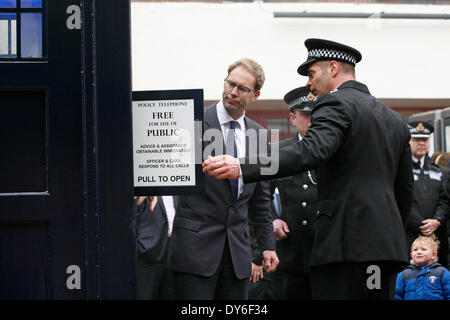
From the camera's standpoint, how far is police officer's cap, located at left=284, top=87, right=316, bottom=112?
439 centimetres

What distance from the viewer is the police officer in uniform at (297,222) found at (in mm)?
4238

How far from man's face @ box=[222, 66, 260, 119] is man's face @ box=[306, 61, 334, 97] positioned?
642 millimetres

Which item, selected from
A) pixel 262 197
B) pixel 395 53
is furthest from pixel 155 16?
pixel 262 197

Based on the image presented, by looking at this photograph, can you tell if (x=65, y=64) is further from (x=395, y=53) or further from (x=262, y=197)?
(x=395, y=53)

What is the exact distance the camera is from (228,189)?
143 inches

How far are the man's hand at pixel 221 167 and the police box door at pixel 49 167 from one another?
0.34 meters

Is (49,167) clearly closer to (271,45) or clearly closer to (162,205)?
(162,205)

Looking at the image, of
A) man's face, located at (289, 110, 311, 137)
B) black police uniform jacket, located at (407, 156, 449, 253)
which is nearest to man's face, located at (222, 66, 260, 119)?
man's face, located at (289, 110, 311, 137)

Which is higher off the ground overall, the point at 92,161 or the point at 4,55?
the point at 4,55

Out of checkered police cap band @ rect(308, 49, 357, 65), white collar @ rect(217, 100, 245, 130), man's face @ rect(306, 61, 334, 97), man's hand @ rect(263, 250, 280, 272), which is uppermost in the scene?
checkered police cap band @ rect(308, 49, 357, 65)

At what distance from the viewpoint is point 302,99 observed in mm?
4453

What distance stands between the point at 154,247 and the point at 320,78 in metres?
2.49

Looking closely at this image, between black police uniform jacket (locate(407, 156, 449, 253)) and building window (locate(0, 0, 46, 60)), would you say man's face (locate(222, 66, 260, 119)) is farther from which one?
black police uniform jacket (locate(407, 156, 449, 253))
